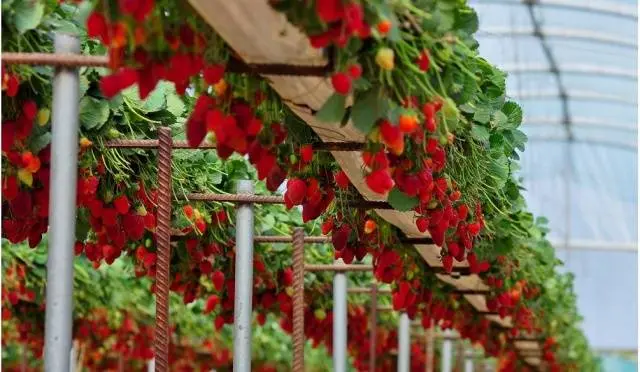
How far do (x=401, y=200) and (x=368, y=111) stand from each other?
1.42 m

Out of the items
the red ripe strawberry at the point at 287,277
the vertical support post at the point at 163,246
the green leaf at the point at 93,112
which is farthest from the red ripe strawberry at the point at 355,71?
the red ripe strawberry at the point at 287,277

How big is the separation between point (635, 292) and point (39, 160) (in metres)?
22.9

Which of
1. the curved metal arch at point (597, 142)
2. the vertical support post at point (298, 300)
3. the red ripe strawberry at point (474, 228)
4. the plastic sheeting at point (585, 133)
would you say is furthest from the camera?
the curved metal arch at point (597, 142)

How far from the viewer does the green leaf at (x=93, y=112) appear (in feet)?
18.6

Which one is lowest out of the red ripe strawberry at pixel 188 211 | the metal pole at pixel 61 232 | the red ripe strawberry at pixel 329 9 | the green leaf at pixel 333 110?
the metal pole at pixel 61 232

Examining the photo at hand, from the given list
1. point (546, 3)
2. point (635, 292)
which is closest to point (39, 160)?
point (546, 3)

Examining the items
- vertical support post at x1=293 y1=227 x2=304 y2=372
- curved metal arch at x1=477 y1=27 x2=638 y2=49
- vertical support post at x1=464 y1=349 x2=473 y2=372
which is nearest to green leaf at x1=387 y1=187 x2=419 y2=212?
vertical support post at x1=293 y1=227 x2=304 y2=372

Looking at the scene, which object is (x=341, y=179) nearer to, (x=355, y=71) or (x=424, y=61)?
(x=424, y=61)

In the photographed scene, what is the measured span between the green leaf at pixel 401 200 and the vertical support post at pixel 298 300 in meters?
2.20

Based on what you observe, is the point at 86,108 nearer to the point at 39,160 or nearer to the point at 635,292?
the point at 39,160

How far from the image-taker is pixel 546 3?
1867 cm

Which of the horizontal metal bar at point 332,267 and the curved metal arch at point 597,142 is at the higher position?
the curved metal arch at point 597,142

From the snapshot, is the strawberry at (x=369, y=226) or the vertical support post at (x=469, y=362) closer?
the strawberry at (x=369, y=226)

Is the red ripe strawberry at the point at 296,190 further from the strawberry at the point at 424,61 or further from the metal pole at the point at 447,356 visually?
the metal pole at the point at 447,356
